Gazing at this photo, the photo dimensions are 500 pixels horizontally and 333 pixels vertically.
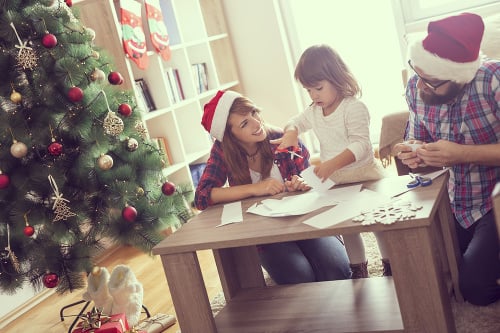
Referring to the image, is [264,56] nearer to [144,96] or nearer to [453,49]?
[144,96]

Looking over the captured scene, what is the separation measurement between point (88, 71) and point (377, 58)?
270cm

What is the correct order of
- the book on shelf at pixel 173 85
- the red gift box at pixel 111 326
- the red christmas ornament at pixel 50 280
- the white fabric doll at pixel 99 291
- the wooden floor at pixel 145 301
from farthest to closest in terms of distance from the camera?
the book on shelf at pixel 173 85, the wooden floor at pixel 145 301, the white fabric doll at pixel 99 291, the red christmas ornament at pixel 50 280, the red gift box at pixel 111 326

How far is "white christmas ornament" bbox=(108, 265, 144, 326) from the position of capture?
2.51 meters

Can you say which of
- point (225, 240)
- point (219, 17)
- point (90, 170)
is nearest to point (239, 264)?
point (225, 240)

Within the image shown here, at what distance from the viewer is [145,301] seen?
114 inches

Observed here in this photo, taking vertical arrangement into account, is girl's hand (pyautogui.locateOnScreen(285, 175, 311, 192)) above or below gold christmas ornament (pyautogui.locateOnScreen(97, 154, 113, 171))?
below

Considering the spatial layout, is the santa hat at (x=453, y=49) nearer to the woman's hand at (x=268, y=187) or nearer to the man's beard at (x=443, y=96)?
the man's beard at (x=443, y=96)

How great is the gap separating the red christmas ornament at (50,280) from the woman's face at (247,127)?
0.92 meters

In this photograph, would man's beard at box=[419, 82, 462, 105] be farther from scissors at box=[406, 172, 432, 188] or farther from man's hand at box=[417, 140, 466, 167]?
scissors at box=[406, 172, 432, 188]

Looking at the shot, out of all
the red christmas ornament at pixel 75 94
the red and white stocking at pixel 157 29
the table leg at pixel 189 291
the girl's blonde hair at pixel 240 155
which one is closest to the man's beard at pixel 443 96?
the girl's blonde hair at pixel 240 155

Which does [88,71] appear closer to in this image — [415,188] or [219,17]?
[415,188]

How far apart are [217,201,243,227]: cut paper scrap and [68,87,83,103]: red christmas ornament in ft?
2.44

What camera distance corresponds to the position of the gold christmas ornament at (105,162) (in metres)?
2.44

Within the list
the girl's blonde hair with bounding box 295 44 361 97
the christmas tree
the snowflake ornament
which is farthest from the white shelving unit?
the snowflake ornament
